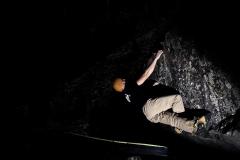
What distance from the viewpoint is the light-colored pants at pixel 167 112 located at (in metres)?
4.55

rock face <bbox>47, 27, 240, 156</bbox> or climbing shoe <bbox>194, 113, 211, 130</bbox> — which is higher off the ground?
rock face <bbox>47, 27, 240, 156</bbox>

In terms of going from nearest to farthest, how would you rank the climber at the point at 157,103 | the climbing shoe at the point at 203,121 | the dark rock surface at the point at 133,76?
1. the dark rock surface at the point at 133,76
2. the climbing shoe at the point at 203,121
3. the climber at the point at 157,103

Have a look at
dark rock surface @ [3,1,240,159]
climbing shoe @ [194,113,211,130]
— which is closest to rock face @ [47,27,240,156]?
dark rock surface @ [3,1,240,159]

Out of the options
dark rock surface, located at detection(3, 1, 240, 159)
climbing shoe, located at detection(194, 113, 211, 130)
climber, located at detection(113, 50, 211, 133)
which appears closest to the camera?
dark rock surface, located at detection(3, 1, 240, 159)

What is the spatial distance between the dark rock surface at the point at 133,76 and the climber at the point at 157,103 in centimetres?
32

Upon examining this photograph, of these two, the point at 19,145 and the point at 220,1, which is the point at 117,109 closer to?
the point at 19,145

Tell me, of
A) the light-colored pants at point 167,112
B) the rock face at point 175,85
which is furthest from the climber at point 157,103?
the rock face at point 175,85

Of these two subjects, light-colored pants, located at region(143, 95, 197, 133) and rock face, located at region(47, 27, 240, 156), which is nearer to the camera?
rock face, located at region(47, 27, 240, 156)

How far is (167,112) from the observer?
518cm

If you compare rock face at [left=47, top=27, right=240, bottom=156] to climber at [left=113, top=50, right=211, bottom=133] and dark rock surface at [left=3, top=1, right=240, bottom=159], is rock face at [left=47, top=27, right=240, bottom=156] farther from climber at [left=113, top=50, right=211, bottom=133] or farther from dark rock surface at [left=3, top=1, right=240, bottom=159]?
climber at [left=113, top=50, right=211, bottom=133]

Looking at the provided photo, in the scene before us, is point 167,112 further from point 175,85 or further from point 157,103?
point 175,85

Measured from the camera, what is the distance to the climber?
14.7 ft

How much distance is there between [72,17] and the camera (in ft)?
17.1

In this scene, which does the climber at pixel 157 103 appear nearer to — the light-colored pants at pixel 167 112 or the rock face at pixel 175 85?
the light-colored pants at pixel 167 112
